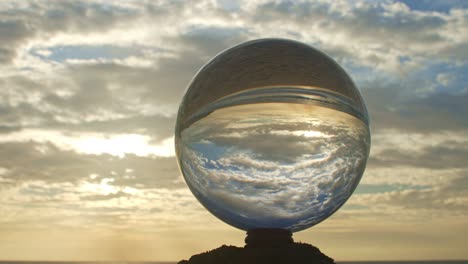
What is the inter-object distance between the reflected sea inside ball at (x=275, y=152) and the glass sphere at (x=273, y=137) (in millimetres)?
18

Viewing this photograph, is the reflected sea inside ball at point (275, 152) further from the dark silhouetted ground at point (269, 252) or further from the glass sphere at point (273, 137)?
the dark silhouetted ground at point (269, 252)

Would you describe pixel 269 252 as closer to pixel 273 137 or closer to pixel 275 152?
pixel 275 152

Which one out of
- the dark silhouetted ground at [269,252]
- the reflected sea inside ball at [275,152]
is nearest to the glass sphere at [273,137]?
the reflected sea inside ball at [275,152]

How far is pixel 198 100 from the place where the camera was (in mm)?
12344

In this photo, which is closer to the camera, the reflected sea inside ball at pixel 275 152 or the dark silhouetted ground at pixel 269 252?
the reflected sea inside ball at pixel 275 152

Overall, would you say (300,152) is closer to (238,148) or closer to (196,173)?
(238,148)

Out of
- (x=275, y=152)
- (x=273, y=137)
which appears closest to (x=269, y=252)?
(x=275, y=152)

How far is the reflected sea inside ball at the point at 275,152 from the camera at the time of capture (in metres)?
11.3

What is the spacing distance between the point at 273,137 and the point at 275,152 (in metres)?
0.27

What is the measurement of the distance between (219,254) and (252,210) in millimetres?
1761

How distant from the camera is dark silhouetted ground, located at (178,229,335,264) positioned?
1237 centimetres

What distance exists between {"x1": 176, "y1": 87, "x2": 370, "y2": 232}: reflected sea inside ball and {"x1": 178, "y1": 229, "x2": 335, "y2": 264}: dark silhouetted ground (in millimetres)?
460

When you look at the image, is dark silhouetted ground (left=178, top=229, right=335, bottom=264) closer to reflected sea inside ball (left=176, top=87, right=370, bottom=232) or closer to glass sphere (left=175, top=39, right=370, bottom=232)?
glass sphere (left=175, top=39, right=370, bottom=232)

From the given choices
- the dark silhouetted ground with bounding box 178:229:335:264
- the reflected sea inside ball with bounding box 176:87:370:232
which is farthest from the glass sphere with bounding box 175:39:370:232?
the dark silhouetted ground with bounding box 178:229:335:264
